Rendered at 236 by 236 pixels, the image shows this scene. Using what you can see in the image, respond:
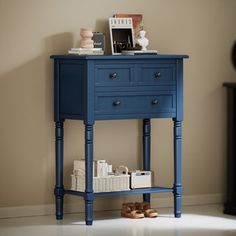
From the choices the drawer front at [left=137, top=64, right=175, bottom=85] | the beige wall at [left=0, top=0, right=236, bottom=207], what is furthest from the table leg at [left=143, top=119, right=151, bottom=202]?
the drawer front at [left=137, top=64, right=175, bottom=85]

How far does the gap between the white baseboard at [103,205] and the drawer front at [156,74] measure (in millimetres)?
922

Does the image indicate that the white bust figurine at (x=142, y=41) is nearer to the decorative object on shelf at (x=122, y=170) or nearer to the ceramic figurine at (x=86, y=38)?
the ceramic figurine at (x=86, y=38)

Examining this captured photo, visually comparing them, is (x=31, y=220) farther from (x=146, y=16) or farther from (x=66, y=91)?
(x=146, y=16)

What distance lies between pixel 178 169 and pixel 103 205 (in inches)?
23.6

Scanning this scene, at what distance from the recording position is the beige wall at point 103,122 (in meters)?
5.66

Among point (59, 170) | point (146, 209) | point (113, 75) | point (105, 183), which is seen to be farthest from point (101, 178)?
point (113, 75)

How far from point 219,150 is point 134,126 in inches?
28.1

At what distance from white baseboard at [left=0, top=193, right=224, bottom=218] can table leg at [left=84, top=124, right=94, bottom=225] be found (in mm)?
430

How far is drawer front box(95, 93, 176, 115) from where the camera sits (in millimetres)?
5398

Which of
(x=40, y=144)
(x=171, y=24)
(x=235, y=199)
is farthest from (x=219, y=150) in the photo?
(x=40, y=144)

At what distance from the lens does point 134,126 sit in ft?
19.7

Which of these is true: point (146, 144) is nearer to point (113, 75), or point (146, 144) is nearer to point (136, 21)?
point (113, 75)

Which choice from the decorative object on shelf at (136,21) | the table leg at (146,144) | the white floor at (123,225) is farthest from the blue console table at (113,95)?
the decorative object on shelf at (136,21)

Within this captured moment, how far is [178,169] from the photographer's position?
5.75 m
